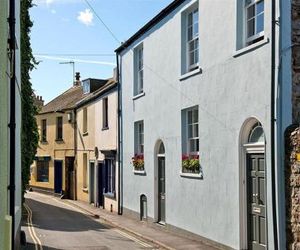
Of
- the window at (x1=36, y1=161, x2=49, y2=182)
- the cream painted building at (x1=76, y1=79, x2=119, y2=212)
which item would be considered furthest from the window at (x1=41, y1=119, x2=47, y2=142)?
the cream painted building at (x1=76, y1=79, x2=119, y2=212)

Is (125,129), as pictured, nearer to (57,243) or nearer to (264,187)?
(57,243)

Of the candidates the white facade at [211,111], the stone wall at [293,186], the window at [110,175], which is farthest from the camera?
the window at [110,175]

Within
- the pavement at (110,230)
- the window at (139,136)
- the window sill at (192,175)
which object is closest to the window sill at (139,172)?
the window at (139,136)

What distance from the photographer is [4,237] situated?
14.8 feet

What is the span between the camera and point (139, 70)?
20.9 meters

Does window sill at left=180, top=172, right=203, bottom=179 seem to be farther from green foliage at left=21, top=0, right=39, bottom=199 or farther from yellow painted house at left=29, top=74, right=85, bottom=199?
yellow painted house at left=29, top=74, right=85, bottom=199

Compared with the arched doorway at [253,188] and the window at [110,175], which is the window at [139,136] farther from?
the arched doorway at [253,188]

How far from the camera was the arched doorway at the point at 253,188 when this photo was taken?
1098 centimetres

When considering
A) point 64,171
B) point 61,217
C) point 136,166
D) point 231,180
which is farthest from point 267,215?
point 64,171

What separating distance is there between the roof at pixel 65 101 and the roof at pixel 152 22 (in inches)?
472

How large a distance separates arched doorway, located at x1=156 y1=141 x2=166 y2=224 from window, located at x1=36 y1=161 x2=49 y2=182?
21.0 meters

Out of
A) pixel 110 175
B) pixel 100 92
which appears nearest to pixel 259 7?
pixel 110 175

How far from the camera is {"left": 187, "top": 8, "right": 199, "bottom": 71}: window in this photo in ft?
49.7

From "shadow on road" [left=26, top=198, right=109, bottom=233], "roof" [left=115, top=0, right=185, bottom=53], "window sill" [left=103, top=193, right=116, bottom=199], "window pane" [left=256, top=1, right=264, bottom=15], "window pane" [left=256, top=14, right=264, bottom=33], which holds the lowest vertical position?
"shadow on road" [left=26, top=198, right=109, bottom=233]
